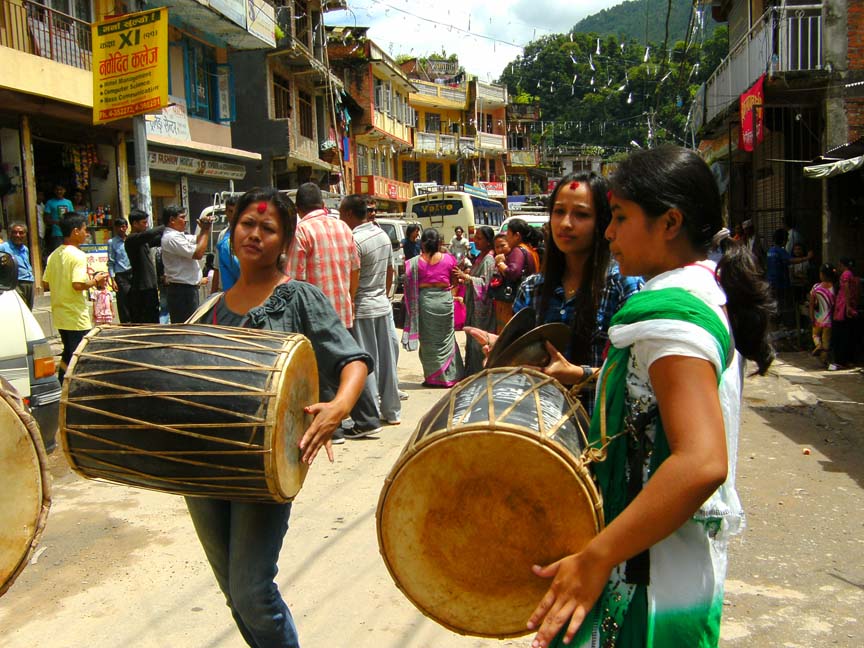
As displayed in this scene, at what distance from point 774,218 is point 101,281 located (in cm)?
1401

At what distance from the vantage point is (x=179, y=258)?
24.6 feet

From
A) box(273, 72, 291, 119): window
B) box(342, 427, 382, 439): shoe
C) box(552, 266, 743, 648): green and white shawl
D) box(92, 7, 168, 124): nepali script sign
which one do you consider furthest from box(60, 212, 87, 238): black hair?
box(273, 72, 291, 119): window

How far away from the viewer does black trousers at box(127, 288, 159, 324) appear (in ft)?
26.5

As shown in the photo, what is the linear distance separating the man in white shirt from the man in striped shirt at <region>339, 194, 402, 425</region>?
1.75 meters

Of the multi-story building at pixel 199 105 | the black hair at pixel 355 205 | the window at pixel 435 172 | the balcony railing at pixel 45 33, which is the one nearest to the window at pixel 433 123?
the window at pixel 435 172

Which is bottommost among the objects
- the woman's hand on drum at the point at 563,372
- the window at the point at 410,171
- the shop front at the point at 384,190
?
the woman's hand on drum at the point at 563,372

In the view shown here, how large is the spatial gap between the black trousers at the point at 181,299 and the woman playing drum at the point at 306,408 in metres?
5.24

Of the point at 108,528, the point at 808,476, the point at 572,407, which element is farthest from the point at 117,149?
the point at 572,407

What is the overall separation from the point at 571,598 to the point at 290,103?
2767cm

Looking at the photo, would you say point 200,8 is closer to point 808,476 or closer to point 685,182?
point 808,476

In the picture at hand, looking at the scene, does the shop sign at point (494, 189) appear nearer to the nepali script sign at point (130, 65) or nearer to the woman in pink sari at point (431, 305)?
the nepali script sign at point (130, 65)

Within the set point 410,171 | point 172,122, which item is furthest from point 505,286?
point 410,171

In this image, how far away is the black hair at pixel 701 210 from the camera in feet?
5.14

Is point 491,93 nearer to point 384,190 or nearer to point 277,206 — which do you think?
point 384,190
